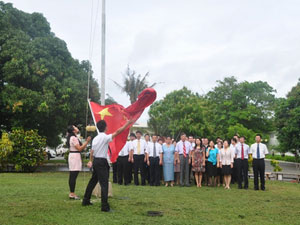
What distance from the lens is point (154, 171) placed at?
1295 cm

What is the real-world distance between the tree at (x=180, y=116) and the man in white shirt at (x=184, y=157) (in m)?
13.0

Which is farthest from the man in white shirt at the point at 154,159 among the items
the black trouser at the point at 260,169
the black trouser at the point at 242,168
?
the black trouser at the point at 260,169

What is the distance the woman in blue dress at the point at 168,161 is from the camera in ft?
42.1

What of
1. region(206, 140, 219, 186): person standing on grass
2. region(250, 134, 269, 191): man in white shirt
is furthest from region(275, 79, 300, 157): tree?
region(250, 134, 269, 191): man in white shirt

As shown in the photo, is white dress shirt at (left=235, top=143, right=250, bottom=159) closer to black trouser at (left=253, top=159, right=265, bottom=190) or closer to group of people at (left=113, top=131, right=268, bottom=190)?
group of people at (left=113, top=131, right=268, bottom=190)

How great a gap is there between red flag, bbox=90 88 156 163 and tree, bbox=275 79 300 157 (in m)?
25.7

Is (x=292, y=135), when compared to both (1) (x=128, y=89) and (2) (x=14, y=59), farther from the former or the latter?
(2) (x=14, y=59)

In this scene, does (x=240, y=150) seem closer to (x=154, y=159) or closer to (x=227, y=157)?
(x=227, y=157)

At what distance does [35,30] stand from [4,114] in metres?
6.19

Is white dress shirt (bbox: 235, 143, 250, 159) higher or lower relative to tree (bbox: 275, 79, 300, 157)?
lower

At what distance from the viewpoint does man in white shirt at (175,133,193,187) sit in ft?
42.5

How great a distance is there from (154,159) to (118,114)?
14.4 feet

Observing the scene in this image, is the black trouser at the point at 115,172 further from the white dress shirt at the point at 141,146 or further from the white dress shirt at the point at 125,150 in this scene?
the white dress shirt at the point at 141,146

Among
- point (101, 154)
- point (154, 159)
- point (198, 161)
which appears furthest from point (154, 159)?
point (101, 154)
